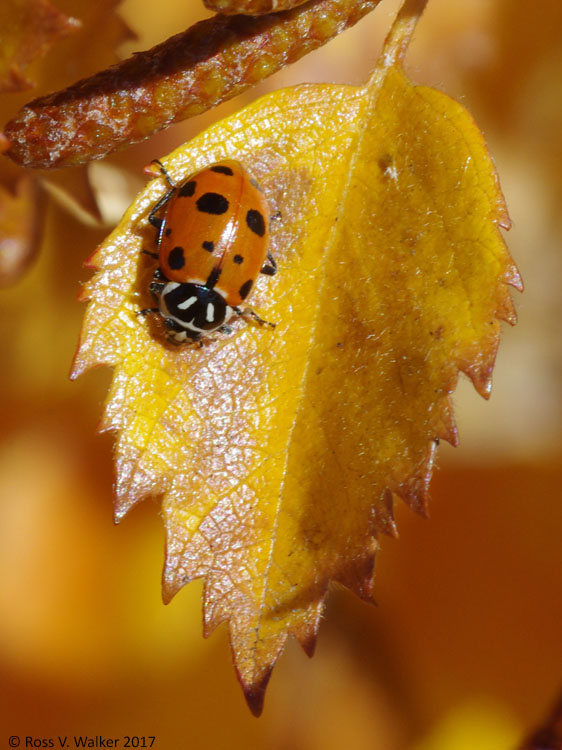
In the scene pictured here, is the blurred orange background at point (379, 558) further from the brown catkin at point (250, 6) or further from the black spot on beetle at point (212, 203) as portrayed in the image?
the brown catkin at point (250, 6)

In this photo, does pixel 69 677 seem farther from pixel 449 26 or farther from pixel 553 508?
pixel 449 26

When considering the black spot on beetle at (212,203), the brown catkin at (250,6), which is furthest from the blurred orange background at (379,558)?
the brown catkin at (250,6)

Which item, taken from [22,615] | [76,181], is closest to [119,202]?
[76,181]

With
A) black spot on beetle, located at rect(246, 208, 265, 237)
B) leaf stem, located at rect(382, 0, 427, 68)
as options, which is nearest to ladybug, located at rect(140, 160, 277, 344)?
black spot on beetle, located at rect(246, 208, 265, 237)

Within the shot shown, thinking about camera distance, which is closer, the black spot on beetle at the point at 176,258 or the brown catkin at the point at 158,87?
the brown catkin at the point at 158,87

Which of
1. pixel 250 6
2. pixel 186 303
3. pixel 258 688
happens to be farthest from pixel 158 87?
pixel 258 688

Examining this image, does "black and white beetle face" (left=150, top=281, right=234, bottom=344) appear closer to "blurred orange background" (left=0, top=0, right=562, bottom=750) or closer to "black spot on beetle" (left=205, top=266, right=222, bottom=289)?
"black spot on beetle" (left=205, top=266, right=222, bottom=289)
